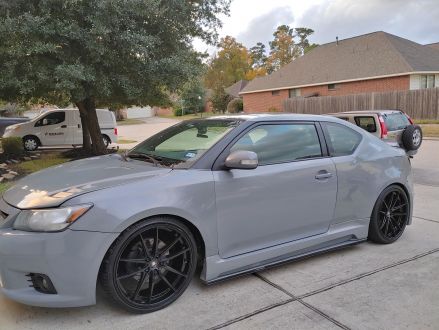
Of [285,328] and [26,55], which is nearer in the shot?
[285,328]

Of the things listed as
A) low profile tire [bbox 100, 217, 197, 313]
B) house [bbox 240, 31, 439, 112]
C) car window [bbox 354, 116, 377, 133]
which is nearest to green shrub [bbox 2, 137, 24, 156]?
car window [bbox 354, 116, 377, 133]

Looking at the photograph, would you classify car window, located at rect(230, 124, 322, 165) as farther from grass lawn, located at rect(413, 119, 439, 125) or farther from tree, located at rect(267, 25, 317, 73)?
tree, located at rect(267, 25, 317, 73)

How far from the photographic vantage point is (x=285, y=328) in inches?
120

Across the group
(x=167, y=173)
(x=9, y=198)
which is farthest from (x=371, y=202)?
(x=9, y=198)

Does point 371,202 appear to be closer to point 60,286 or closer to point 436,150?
point 60,286

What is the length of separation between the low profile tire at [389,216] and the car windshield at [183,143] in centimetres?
201

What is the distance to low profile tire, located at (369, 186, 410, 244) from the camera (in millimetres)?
4668

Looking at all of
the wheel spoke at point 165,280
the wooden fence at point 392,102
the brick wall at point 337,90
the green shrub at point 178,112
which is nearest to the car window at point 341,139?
the wheel spoke at point 165,280

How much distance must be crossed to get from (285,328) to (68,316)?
1657mm

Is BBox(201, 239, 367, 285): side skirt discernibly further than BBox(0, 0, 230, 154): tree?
No

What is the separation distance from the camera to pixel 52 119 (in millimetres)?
15758

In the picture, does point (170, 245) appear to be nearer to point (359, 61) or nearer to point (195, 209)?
point (195, 209)

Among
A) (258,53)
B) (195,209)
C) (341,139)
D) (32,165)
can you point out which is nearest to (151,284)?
(195,209)

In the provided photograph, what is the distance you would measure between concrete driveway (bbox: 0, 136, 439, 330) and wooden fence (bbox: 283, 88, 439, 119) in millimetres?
22881
